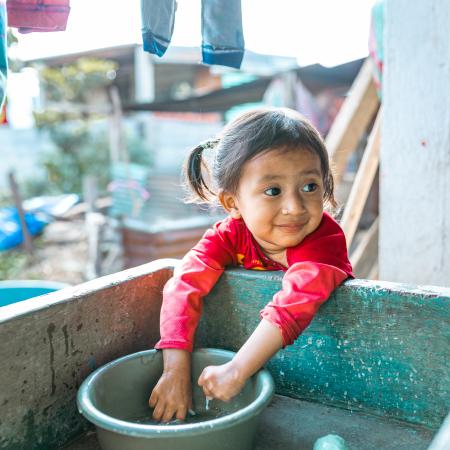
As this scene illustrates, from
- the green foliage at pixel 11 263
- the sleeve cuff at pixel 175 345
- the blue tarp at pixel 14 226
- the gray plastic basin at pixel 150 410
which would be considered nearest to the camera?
the gray plastic basin at pixel 150 410

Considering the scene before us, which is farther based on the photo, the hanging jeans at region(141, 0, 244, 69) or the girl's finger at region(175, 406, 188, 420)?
the hanging jeans at region(141, 0, 244, 69)

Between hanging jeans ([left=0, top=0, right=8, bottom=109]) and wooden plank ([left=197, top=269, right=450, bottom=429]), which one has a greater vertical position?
hanging jeans ([left=0, top=0, right=8, bottom=109])

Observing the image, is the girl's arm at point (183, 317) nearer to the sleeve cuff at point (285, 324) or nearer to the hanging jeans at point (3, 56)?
the sleeve cuff at point (285, 324)

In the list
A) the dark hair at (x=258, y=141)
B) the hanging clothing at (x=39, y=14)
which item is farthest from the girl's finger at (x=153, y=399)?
the hanging clothing at (x=39, y=14)

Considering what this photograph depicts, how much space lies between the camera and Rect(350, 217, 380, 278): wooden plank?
3.07m

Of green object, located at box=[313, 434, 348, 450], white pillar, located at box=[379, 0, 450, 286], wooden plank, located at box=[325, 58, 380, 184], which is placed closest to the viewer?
green object, located at box=[313, 434, 348, 450]

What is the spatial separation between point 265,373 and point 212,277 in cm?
39

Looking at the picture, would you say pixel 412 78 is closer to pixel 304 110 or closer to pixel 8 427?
pixel 8 427

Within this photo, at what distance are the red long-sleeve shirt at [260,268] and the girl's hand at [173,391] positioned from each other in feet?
0.15

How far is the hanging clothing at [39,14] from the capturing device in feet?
6.59

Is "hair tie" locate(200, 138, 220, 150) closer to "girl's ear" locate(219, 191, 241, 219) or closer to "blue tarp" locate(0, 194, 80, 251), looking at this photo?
"girl's ear" locate(219, 191, 241, 219)

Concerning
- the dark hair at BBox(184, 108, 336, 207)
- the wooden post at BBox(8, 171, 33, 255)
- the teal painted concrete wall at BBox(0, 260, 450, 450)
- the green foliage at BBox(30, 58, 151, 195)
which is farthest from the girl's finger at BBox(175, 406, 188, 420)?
the green foliage at BBox(30, 58, 151, 195)

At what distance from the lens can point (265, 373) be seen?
4.15ft

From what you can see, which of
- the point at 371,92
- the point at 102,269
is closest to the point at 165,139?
the point at 102,269
